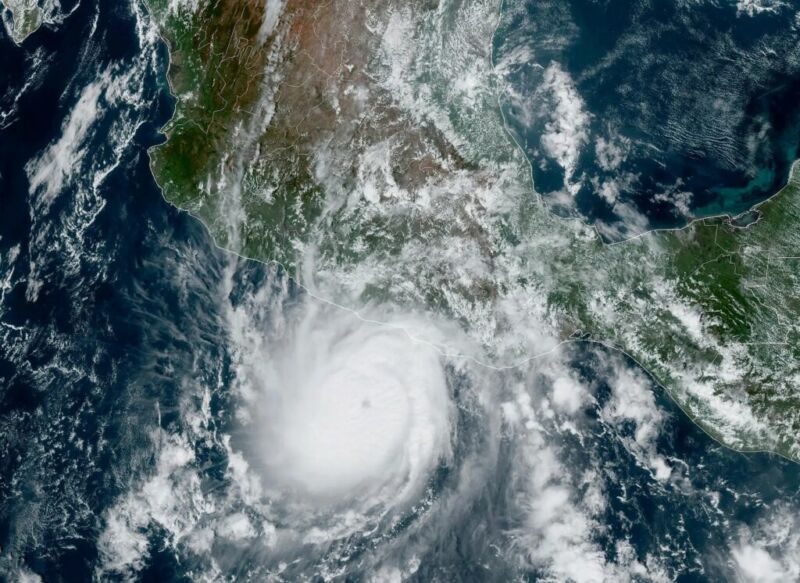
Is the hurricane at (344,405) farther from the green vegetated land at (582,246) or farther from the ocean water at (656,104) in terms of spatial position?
the ocean water at (656,104)

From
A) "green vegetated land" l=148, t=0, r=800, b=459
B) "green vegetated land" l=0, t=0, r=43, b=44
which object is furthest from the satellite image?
"green vegetated land" l=0, t=0, r=43, b=44

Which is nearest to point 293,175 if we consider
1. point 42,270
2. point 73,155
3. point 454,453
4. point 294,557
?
point 73,155

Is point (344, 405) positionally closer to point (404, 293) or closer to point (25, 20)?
point (404, 293)

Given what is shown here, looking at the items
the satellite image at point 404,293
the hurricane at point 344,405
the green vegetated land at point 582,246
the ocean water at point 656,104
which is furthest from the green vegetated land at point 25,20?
the ocean water at point 656,104

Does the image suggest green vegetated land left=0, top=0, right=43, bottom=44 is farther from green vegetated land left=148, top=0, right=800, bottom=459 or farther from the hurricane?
the hurricane

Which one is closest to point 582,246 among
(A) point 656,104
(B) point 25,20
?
(A) point 656,104

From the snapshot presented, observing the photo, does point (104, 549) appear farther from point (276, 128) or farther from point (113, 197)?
point (276, 128)
